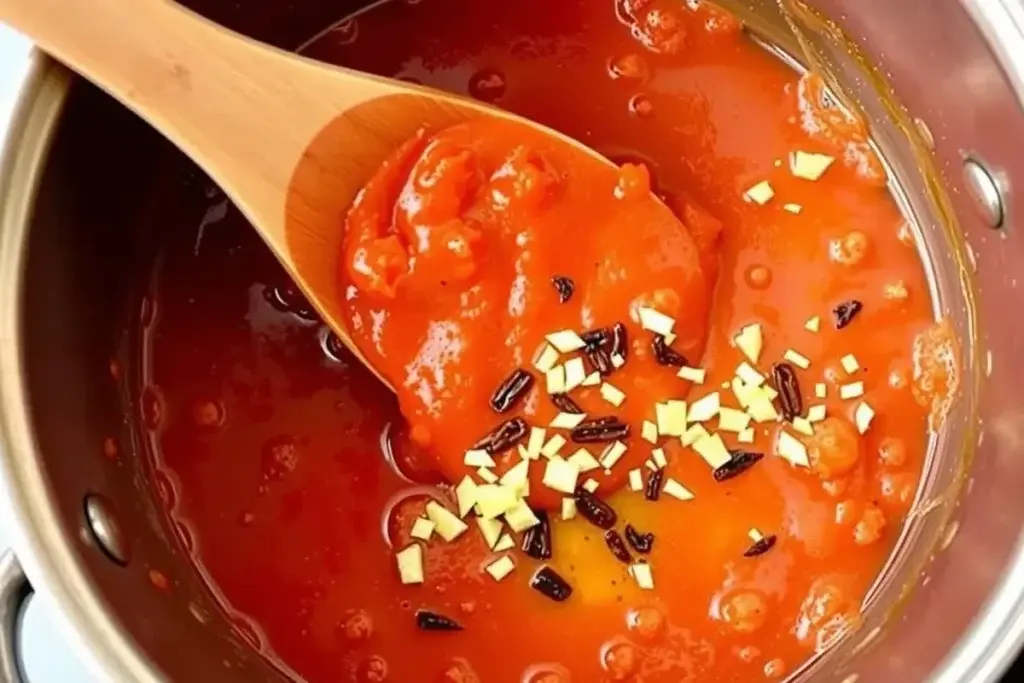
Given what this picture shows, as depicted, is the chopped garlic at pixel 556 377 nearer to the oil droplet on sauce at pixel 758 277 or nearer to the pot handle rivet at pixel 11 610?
the oil droplet on sauce at pixel 758 277

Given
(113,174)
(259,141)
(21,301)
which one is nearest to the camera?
(21,301)

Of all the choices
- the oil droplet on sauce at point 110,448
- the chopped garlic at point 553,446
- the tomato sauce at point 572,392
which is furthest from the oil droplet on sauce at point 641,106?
the oil droplet on sauce at point 110,448

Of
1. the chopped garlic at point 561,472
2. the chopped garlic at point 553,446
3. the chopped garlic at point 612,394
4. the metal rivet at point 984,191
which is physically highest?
the metal rivet at point 984,191

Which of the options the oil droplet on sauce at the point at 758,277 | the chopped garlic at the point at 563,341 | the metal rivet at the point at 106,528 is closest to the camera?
the metal rivet at the point at 106,528

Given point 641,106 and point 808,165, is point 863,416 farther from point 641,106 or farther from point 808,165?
point 641,106

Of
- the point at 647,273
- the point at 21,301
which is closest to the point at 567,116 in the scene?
the point at 647,273

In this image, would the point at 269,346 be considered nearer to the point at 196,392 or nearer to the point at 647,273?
the point at 196,392
